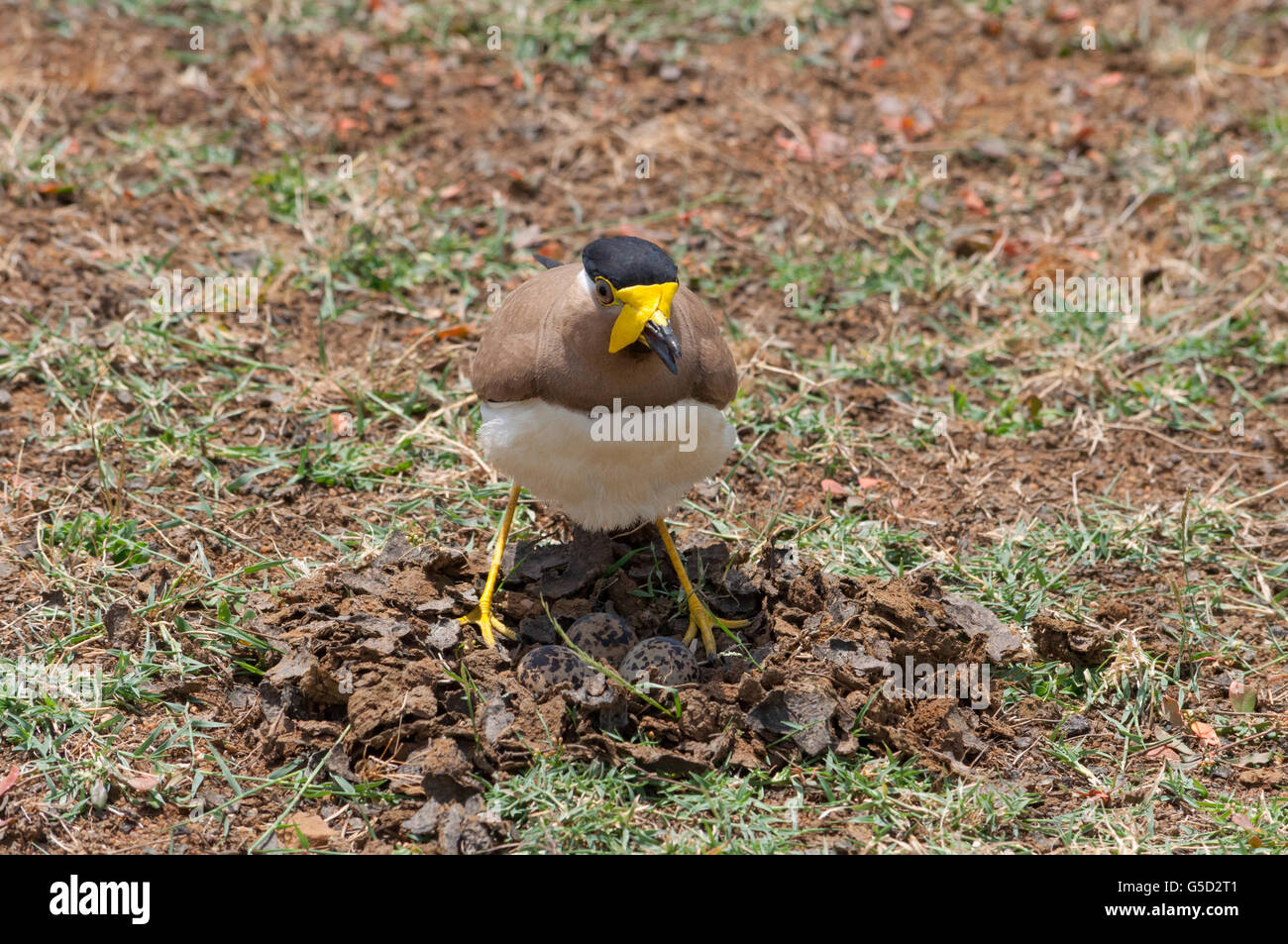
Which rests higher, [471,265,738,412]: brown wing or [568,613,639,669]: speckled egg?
[471,265,738,412]: brown wing

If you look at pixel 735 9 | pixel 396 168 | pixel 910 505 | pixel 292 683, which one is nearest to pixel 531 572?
pixel 292 683

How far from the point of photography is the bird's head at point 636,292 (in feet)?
13.0

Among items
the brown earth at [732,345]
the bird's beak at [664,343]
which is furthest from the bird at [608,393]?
the brown earth at [732,345]

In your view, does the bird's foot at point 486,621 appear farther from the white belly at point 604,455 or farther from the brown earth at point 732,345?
the white belly at point 604,455

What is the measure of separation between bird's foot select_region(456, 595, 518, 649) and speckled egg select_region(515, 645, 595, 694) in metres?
0.34

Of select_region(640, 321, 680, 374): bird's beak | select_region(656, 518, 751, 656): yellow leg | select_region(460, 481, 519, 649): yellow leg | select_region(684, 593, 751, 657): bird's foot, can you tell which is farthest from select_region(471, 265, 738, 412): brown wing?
select_region(684, 593, 751, 657): bird's foot

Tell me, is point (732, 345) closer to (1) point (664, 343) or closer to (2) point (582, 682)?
(1) point (664, 343)

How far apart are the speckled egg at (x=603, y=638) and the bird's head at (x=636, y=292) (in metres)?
0.95

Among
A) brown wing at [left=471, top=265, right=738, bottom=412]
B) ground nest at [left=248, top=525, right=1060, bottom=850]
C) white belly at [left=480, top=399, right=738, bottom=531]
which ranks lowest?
ground nest at [left=248, top=525, right=1060, bottom=850]

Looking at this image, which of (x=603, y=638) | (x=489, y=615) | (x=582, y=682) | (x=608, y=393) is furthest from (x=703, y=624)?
(x=608, y=393)

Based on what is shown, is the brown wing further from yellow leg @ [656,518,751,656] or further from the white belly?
yellow leg @ [656,518,751,656]

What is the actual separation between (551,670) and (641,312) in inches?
48.9

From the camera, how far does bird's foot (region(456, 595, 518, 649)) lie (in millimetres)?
4547

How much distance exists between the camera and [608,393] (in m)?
4.20
